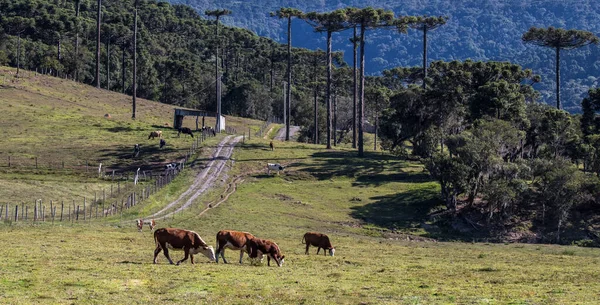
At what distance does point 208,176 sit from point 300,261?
3975cm

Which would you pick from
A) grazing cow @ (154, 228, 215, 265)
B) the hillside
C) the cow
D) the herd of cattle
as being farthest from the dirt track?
grazing cow @ (154, 228, 215, 265)

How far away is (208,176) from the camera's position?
244 ft

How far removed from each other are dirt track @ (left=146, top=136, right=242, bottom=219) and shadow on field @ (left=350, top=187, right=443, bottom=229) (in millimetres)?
13134

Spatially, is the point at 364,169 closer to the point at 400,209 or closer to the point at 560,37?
the point at 400,209

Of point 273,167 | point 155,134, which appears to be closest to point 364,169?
point 273,167

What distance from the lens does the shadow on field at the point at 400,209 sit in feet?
209

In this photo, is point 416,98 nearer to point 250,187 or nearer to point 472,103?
point 472,103

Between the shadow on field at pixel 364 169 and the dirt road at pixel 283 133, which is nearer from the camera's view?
the shadow on field at pixel 364 169

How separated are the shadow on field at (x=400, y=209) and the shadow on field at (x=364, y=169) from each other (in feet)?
21.2

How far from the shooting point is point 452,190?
66938 mm

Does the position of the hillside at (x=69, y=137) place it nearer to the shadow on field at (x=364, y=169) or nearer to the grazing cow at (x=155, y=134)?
the grazing cow at (x=155, y=134)

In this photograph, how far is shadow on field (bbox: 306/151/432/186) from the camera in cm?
7975

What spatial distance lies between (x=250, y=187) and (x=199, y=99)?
99.6 metres

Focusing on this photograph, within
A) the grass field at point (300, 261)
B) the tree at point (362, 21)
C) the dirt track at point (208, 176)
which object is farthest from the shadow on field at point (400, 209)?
the tree at point (362, 21)
